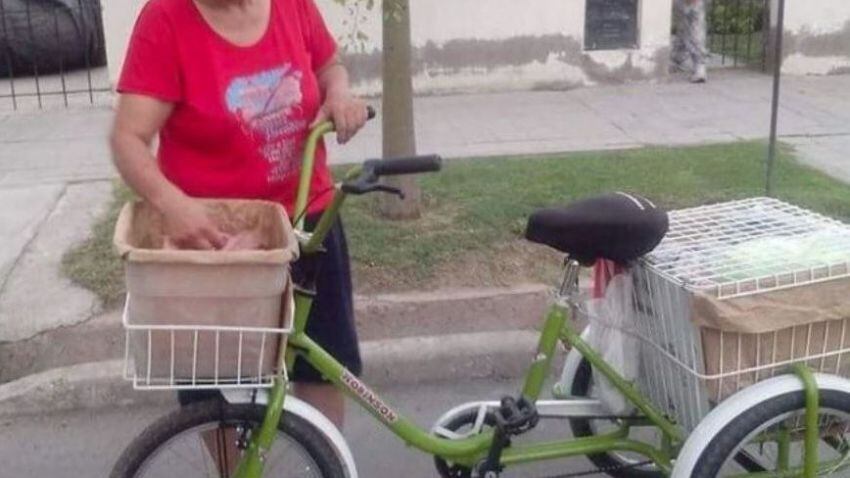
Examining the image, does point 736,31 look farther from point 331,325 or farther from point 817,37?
point 331,325

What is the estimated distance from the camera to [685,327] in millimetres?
3203

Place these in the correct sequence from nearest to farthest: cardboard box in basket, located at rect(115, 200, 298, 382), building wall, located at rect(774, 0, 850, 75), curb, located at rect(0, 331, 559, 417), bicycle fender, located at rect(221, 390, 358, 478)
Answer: cardboard box in basket, located at rect(115, 200, 298, 382) → bicycle fender, located at rect(221, 390, 358, 478) → curb, located at rect(0, 331, 559, 417) → building wall, located at rect(774, 0, 850, 75)

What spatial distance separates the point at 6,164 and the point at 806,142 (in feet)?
16.6

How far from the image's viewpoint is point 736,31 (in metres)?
11.3

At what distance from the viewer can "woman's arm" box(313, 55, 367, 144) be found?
10.3 feet

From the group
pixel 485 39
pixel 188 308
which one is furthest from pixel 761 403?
pixel 485 39

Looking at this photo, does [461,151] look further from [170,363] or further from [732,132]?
[170,363]

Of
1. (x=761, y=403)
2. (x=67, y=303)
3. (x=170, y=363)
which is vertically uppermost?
(x=170, y=363)

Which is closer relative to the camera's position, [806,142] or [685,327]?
[685,327]

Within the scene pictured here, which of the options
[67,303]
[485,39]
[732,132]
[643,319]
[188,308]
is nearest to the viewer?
[188,308]

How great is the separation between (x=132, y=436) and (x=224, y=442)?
5.08 feet

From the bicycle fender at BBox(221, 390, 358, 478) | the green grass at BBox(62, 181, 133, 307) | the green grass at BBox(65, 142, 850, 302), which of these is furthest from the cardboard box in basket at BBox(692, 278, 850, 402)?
the green grass at BBox(62, 181, 133, 307)

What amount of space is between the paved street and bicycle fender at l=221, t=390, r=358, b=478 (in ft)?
3.61

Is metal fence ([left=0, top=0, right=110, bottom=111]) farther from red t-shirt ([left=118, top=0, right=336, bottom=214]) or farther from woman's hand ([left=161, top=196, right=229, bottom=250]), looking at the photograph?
woman's hand ([left=161, top=196, right=229, bottom=250])
